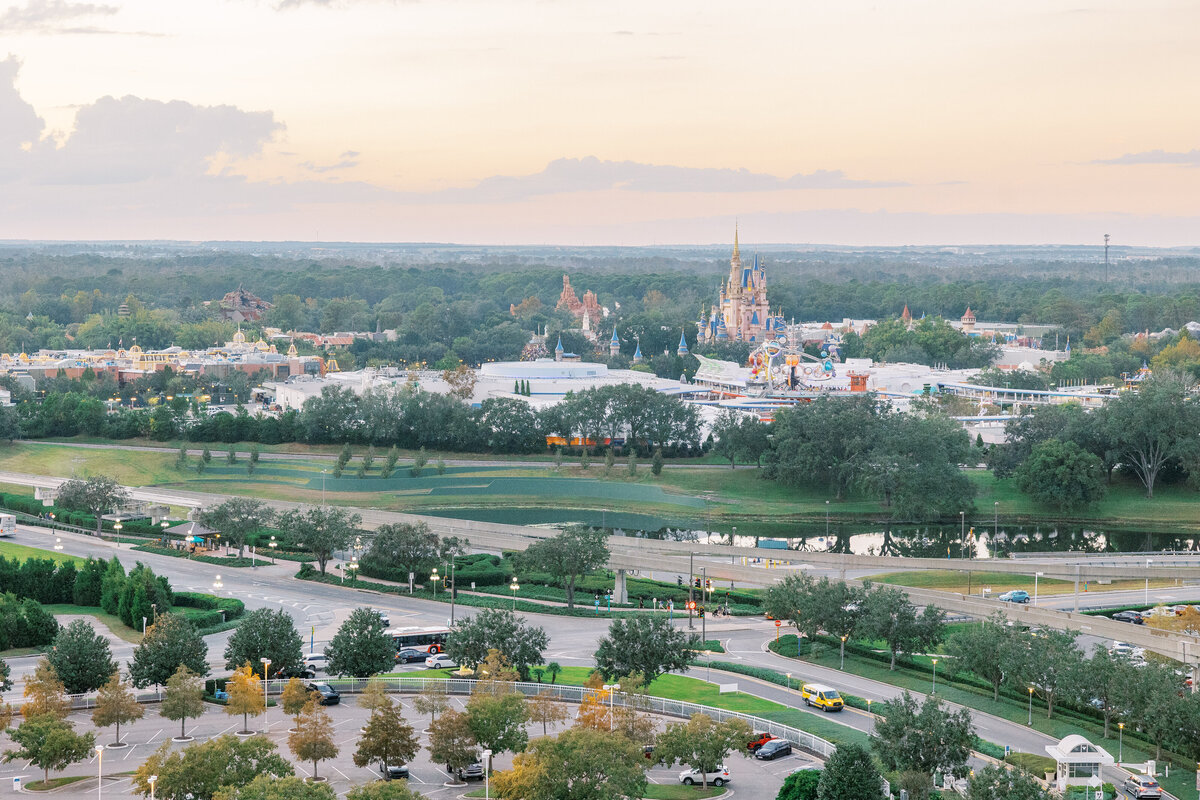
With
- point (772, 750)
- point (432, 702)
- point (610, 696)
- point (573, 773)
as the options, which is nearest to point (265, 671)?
point (432, 702)

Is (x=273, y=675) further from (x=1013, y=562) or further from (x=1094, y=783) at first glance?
(x=1013, y=562)

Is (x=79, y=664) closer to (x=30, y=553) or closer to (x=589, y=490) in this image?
(x=30, y=553)

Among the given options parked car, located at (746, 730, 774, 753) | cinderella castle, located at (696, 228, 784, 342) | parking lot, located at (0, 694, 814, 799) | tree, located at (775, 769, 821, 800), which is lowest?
parking lot, located at (0, 694, 814, 799)

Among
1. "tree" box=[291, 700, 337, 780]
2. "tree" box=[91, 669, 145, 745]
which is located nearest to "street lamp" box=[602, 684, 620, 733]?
"tree" box=[291, 700, 337, 780]

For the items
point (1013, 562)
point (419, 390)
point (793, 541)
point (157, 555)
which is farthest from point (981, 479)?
point (157, 555)

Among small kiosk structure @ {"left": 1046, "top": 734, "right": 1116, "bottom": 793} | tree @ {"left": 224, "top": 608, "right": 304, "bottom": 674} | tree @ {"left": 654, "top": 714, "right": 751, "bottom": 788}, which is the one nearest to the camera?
tree @ {"left": 654, "top": 714, "right": 751, "bottom": 788}

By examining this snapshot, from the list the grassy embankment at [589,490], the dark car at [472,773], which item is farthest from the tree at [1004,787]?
the grassy embankment at [589,490]

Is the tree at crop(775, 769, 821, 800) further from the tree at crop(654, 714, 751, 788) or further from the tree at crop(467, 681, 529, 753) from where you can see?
the tree at crop(467, 681, 529, 753)
